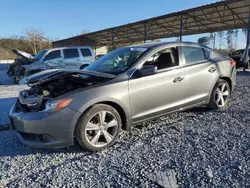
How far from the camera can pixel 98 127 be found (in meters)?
3.31

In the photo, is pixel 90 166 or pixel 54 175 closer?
pixel 54 175

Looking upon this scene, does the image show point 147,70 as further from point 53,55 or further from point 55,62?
point 53,55

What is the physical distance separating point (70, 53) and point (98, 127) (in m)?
9.00

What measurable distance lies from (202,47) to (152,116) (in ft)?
6.92

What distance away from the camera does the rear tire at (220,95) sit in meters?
4.84

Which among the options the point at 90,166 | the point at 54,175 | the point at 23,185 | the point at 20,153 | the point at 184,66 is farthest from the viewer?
the point at 184,66

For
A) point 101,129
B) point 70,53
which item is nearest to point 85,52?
point 70,53

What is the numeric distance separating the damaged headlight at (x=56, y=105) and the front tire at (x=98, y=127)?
0.30 m

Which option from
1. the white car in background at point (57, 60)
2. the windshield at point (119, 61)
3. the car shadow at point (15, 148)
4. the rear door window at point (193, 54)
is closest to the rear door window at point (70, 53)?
the white car in background at point (57, 60)

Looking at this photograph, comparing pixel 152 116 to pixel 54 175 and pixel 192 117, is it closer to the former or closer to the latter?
pixel 192 117

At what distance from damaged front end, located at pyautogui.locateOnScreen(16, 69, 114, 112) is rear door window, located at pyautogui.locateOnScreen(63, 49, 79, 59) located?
7730 millimetres

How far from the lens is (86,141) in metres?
3.19

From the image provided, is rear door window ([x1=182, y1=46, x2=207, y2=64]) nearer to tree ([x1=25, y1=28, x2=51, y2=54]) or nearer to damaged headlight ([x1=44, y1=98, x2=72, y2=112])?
damaged headlight ([x1=44, y1=98, x2=72, y2=112])

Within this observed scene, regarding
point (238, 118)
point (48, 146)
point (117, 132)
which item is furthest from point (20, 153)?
point (238, 118)
